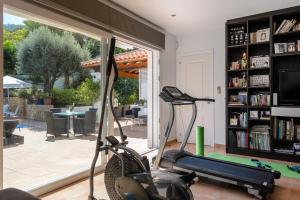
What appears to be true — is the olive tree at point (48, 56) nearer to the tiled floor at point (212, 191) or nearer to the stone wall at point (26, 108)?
the stone wall at point (26, 108)

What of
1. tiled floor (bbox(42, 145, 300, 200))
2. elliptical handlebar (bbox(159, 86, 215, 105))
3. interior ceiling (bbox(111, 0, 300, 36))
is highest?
interior ceiling (bbox(111, 0, 300, 36))

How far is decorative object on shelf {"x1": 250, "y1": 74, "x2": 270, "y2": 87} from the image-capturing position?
397cm

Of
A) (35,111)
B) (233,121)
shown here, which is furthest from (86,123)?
(233,121)

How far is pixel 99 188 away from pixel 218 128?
10.1 feet

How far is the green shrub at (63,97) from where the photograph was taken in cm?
291

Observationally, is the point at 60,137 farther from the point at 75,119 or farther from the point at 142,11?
the point at 142,11

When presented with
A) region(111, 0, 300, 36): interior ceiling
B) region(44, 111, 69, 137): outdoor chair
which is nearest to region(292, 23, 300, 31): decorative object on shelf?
region(111, 0, 300, 36): interior ceiling

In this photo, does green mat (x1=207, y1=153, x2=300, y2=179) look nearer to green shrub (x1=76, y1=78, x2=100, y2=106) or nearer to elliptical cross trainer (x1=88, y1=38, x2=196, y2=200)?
elliptical cross trainer (x1=88, y1=38, x2=196, y2=200)

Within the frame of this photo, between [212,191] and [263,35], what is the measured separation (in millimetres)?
2970

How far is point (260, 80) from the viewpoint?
13.3 ft

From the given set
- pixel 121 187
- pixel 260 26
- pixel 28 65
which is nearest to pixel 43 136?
pixel 28 65

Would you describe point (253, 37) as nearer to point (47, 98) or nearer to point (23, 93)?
point (47, 98)

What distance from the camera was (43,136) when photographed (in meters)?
2.80

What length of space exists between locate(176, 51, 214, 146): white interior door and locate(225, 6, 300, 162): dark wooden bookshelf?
60cm
